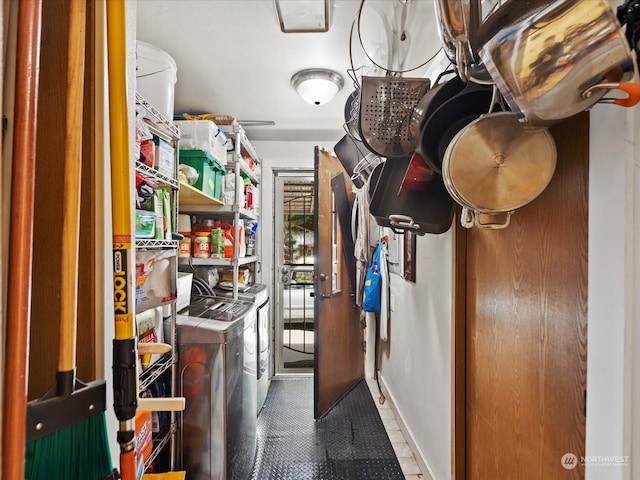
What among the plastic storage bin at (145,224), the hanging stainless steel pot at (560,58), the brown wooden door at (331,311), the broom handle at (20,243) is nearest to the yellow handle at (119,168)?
the broom handle at (20,243)

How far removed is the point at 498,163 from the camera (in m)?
0.72

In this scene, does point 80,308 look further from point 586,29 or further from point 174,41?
point 174,41

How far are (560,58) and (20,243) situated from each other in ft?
2.86

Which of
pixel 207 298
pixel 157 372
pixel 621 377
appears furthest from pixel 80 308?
pixel 207 298

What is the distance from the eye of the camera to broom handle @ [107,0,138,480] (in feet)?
1.72

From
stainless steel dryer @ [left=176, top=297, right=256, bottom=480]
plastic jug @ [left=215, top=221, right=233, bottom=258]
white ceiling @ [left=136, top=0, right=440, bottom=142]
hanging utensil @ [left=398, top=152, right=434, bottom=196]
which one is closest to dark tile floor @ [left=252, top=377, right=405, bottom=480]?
stainless steel dryer @ [left=176, top=297, right=256, bottom=480]

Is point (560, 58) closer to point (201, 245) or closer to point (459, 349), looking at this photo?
point (459, 349)

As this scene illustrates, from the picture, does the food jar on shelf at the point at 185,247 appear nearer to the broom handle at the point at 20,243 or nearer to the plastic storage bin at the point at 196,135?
the plastic storage bin at the point at 196,135

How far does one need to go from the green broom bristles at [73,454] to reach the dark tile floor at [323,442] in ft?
A: 4.72

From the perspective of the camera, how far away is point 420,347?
1.68m

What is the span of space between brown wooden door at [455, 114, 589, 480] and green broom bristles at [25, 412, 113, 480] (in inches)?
40.4

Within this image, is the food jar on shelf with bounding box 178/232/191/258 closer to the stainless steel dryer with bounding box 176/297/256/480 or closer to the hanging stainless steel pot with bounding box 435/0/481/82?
the stainless steel dryer with bounding box 176/297/256/480

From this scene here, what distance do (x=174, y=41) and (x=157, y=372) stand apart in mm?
A: 1611

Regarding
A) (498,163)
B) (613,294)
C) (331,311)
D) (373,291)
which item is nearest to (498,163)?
(498,163)
